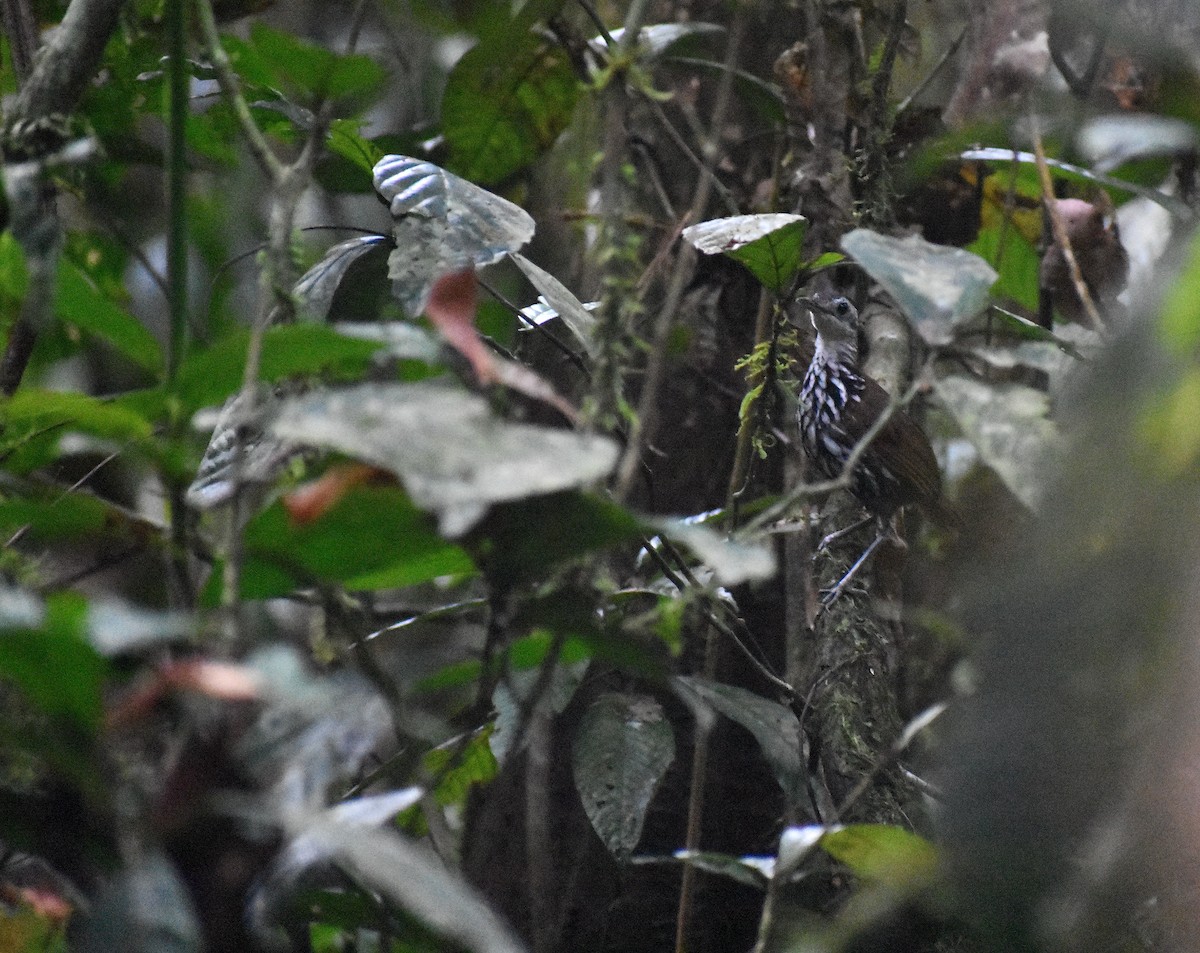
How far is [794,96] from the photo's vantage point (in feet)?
8.51

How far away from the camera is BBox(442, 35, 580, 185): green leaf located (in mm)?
2518

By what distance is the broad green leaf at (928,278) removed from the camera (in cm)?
113

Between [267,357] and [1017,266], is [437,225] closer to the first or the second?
[267,357]

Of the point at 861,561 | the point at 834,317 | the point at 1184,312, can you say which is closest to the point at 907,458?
the point at 834,317

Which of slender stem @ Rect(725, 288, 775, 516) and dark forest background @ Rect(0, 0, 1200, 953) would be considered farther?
slender stem @ Rect(725, 288, 775, 516)

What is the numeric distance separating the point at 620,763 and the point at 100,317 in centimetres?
90

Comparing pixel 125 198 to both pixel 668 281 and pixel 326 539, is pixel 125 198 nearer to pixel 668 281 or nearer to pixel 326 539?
pixel 668 281

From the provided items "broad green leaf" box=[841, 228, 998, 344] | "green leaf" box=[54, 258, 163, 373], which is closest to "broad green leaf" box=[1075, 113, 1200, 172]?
"broad green leaf" box=[841, 228, 998, 344]

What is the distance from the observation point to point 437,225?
164 cm

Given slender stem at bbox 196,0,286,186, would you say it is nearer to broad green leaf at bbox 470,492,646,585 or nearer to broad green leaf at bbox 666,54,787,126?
broad green leaf at bbox 470,492,646,585

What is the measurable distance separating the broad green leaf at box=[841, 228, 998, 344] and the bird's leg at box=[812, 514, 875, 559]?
118 cm

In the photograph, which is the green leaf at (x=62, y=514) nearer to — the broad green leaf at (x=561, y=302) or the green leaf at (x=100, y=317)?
the green leaf at (x=100, y=317)

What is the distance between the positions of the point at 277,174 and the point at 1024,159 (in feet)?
5.63

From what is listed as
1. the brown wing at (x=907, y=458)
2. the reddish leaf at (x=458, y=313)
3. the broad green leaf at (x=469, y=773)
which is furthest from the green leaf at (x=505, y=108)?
the reddish leaf at (x=458, y=313)
